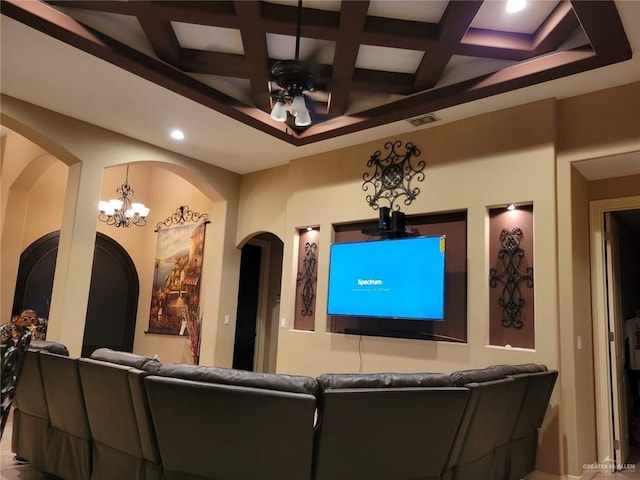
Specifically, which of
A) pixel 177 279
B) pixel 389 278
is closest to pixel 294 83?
pixel 389 278

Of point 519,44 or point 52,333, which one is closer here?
Result: point 519,44

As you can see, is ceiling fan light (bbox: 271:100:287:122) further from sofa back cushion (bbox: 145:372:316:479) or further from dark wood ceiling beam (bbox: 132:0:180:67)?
sofa back cushion (bbox: 145:372:316:479)

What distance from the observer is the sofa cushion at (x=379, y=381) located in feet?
8.09

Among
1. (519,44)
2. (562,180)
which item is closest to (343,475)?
(562,180)

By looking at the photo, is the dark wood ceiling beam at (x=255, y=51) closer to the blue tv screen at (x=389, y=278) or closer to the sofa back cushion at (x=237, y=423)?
the blue tv screen at (x=389, y=278)

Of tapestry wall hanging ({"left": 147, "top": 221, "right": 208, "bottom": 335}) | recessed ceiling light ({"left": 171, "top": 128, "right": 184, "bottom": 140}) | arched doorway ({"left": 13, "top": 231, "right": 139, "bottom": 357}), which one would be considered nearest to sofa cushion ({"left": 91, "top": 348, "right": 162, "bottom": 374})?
recessed ceiling light ({"left": 171, "top": 128, "right": 184, "bottom": 140})

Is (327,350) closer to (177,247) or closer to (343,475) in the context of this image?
(343,475)

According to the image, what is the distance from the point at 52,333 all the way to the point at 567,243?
5.11 meters

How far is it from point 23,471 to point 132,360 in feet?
5.48

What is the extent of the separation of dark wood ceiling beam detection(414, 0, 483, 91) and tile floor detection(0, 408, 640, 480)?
368cm

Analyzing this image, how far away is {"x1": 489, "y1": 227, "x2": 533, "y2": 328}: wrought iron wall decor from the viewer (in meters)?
3.98

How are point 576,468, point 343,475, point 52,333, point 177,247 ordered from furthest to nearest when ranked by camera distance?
point 177,247
point 52,333
point 576,468
point 343,475

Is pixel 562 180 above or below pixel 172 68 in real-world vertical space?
below

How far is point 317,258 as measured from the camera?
5.58 meters
